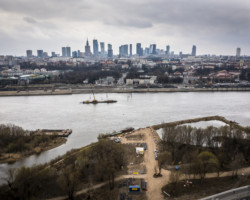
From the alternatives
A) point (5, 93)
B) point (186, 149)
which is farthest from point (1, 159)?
point (5, 93)

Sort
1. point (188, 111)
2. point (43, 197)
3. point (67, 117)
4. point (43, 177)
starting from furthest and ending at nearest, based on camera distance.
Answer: point (188, 111) → point (67, 117) → point (43, 177) → point (43, 197)

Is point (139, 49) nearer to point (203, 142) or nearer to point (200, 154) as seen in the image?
point (203, 142)

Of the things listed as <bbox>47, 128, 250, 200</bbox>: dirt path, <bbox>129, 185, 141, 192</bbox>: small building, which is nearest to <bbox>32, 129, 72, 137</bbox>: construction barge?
<bbox>47, 128, 250, 200</bbox>: dirt path

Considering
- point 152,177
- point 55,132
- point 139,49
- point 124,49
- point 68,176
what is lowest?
point 152,177

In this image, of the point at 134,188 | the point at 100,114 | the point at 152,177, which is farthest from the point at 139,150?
the point at 100,114

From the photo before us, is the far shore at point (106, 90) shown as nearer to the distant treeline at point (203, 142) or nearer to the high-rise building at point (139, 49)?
the distant treeline at point (203, 142)

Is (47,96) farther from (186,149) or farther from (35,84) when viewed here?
(186,149)

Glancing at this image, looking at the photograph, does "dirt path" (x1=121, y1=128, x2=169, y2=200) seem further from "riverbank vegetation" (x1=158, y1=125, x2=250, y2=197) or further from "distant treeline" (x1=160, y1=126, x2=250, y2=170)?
"distant treeline" (x1=160, y1=126, x2=250, y2=170)
